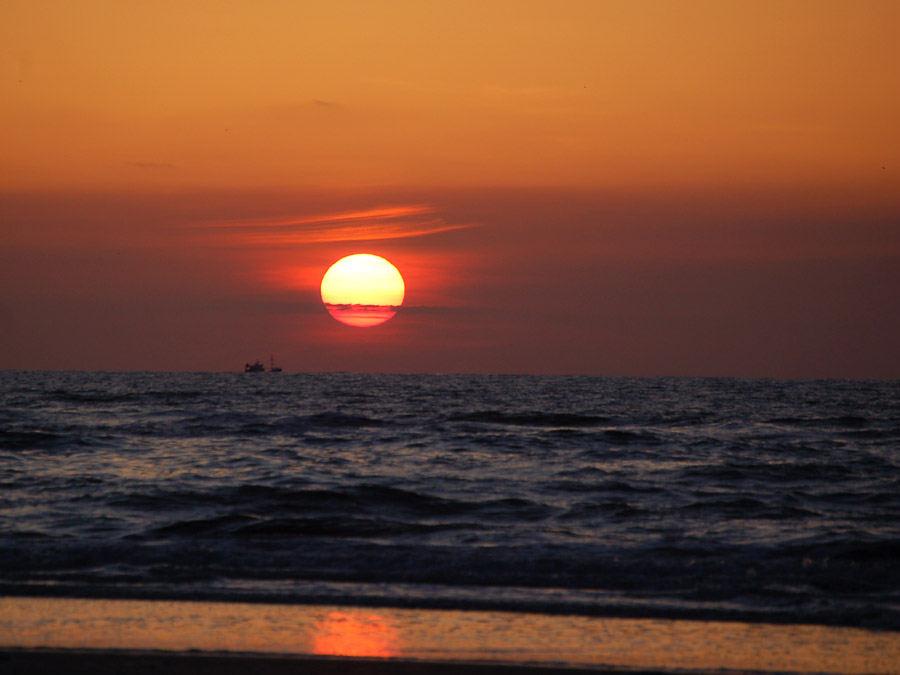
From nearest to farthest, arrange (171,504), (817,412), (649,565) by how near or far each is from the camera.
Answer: (649,565) < (171,504) < (817,412)

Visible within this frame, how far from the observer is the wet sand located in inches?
290

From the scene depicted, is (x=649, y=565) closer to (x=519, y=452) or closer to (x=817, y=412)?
(x=519, y=452)

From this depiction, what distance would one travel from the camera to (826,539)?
540 inches

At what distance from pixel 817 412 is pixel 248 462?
135 ft

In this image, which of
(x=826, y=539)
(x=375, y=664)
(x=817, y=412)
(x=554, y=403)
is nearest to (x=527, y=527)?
(x=826, y=539)

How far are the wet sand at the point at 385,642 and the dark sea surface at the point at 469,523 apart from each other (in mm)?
545

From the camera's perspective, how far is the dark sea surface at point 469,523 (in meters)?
10.5

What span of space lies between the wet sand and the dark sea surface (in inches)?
21.4

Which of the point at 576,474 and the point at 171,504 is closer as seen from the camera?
the point at 171,504

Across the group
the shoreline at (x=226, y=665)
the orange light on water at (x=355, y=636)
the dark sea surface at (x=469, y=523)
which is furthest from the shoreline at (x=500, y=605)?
the shoreline at (x=226, y=665)

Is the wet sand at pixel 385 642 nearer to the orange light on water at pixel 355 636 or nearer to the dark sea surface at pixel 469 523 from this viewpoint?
the orange light on water at pixel 355 636

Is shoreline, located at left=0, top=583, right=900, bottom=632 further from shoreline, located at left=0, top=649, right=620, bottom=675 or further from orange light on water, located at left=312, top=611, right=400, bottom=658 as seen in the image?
shoreline, located at left=0, top=649, right=620, bottom=675

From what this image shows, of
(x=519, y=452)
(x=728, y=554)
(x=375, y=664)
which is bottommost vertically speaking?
(x=519, y=452)

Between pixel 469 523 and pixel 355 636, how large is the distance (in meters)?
7.17
